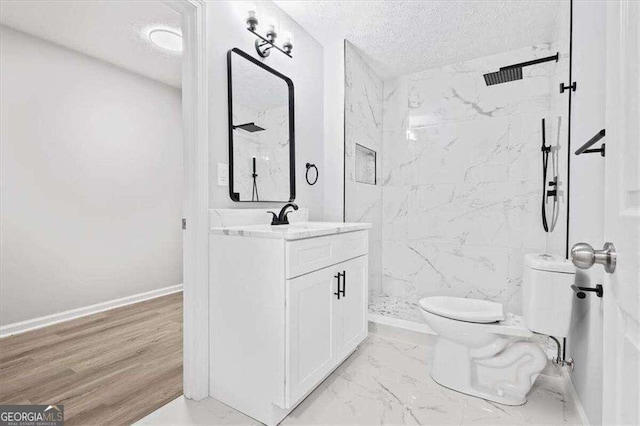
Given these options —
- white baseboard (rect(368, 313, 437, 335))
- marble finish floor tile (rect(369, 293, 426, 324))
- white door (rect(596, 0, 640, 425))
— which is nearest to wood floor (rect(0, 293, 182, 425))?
white baseboard (rect(368, 313, 437, 335))

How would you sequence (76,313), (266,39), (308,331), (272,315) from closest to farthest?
(272,315)
(308,331)
(266,39)
(76,313)

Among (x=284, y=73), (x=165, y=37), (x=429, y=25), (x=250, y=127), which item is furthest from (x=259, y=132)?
(x=429, y=25)

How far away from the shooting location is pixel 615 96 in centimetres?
57

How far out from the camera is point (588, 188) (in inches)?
58.2

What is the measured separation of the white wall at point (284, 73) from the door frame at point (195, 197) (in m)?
0.07

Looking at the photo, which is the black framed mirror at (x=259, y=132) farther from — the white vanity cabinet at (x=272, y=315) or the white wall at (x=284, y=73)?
the white vanity cabinet at (x=272, y=315)

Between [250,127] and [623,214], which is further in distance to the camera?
[250,127]

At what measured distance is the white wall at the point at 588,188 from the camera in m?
1.30

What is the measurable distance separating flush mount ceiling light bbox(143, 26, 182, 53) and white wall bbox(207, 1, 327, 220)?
995mm

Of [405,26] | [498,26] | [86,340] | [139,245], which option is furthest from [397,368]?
[139,245]

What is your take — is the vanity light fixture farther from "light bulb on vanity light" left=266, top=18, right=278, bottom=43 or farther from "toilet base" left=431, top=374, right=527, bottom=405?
"toilet base" left=431, top=374, right=527, bottom=405

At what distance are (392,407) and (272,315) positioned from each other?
79cm

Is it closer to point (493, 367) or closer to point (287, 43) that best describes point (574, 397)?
point (493, 367)

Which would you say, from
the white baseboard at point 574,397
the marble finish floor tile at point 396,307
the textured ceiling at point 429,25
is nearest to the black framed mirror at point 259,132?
the textured ceiling at point 429,25
